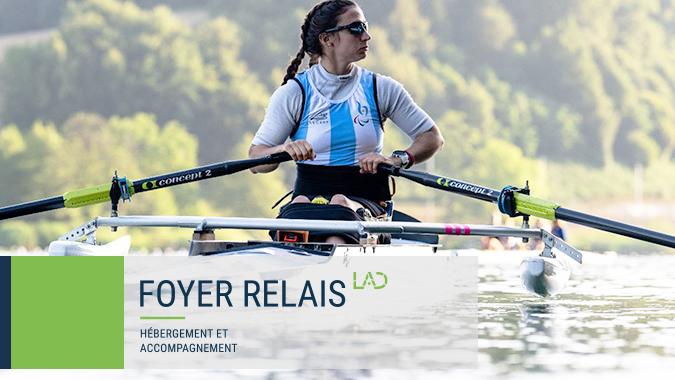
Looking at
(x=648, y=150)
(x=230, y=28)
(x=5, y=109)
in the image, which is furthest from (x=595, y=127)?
(x=5, y=109)

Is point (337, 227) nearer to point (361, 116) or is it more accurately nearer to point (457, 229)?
point (457, 229)

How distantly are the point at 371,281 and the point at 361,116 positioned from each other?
123 cm

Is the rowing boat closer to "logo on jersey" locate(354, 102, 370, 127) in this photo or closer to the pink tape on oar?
the pink tape on oar

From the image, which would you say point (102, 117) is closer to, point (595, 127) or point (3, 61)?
point (3, 61)

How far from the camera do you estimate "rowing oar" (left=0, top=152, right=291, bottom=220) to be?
6133 mm

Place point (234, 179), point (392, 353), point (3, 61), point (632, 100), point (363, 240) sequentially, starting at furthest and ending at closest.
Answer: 1. point (632, 100)
2. point (3, 61)
3. point (234, 179)
4. point (363, 240)
5. point (392, 353)

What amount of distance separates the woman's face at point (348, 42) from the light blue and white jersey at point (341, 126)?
0.49ft

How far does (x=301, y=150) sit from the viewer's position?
233 inches

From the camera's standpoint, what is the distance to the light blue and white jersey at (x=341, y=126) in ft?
20.4

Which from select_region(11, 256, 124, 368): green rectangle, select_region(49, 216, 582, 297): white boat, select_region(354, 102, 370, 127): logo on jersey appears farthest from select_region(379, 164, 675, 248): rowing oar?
select_region(11, 256, 124, 368): green rectangle

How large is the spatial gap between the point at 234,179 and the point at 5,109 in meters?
8.27

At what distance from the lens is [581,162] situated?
49125mm

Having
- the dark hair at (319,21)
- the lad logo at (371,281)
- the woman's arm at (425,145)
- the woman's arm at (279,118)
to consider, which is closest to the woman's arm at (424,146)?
Answer: the woman's arm at (425,145)

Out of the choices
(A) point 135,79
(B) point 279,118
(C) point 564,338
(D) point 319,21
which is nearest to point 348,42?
(D) point 319,21
